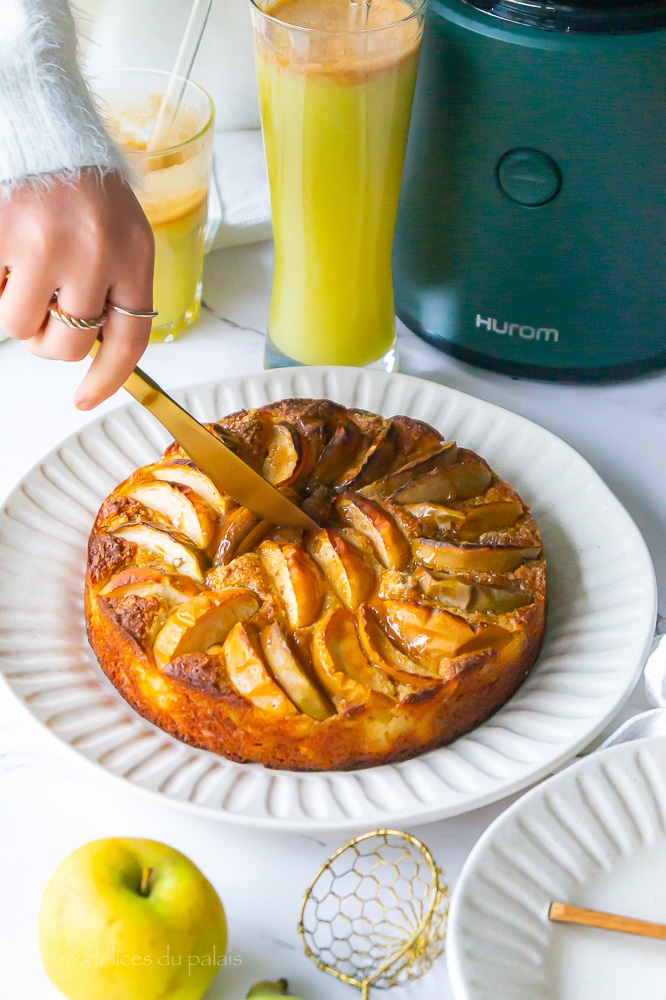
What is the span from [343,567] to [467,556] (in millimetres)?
138

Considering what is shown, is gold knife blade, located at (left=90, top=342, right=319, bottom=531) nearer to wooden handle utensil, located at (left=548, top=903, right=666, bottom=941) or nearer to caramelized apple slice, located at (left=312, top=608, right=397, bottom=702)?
caramelized apple slice, located at (left=312, top=608, right=397, bottom=702)

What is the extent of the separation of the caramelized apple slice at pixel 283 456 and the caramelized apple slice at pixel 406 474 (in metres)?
A: 0.09

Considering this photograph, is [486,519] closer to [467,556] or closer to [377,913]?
[467,556]

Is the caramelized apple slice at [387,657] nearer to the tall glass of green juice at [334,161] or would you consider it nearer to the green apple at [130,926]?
the green apple at [130,926]

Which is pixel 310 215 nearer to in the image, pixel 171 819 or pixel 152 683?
pixel 152 683

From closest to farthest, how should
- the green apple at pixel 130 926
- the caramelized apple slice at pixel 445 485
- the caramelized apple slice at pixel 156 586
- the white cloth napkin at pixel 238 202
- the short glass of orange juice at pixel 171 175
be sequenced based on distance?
the green apple at pixel 130 926 < the caramelized apple slice at pixel 156 586 < the caramelized apple slice at pixel 445 485 < the short glass of orange juice at pixel 171 175 < the white cloth napkin at pixel 238 202

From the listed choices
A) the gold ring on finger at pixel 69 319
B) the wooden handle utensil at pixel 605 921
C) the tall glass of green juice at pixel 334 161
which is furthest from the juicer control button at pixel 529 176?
the wooden handle utensil at pixel 605 921

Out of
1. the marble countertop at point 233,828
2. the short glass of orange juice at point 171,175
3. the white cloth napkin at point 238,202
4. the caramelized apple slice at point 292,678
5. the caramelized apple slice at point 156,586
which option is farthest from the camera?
the white cloth napkin at point 238,202

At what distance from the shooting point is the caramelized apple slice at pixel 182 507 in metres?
1.18

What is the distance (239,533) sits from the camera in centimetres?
118

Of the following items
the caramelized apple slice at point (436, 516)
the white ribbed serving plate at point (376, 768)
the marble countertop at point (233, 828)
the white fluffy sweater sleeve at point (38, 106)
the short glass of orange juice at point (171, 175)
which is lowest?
the marble countertop at point (233, 828)

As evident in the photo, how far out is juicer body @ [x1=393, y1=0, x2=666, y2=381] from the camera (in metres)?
1.25

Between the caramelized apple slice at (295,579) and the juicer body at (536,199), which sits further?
the juicer body at (536,199)

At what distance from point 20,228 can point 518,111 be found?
25.6 inches
